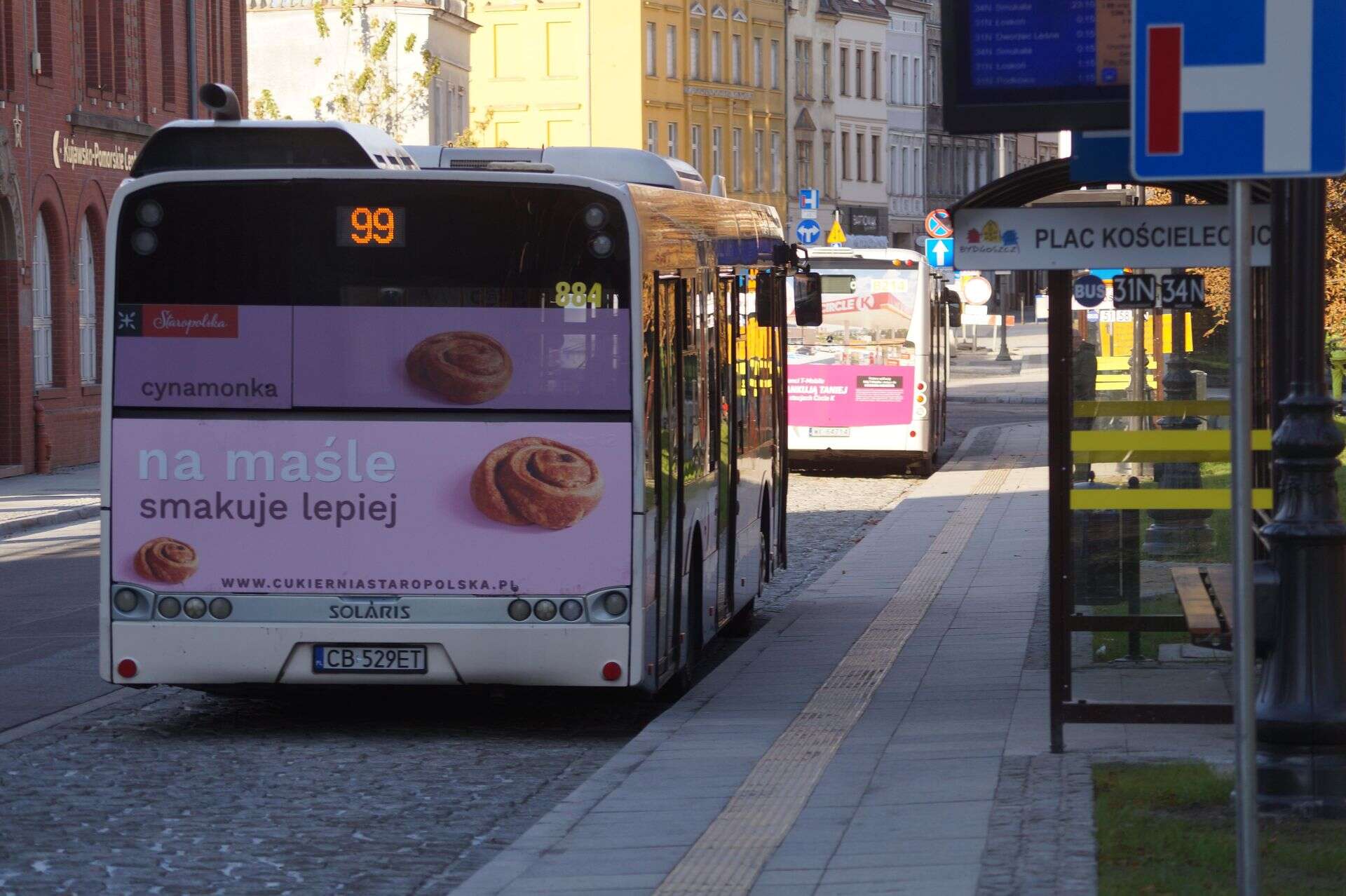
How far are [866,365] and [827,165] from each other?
2831 inches

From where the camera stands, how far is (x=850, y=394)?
31.3 metres

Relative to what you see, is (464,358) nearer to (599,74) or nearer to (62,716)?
(62,716)

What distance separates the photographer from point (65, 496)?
28.1m

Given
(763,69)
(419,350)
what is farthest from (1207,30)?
(763,69)

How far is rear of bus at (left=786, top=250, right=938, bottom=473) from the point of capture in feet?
102

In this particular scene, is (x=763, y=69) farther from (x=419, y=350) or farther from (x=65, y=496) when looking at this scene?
(x=419, y=350)

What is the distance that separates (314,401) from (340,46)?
186 feet

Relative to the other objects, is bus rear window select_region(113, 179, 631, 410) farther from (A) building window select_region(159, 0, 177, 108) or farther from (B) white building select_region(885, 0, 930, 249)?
(B) white building select_region(885, 0, 930, 249)

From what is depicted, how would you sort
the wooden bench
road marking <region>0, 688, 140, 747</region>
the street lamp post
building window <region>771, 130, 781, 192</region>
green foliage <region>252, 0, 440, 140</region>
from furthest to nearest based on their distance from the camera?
building window <region>771, 130, 781, 192</region>
green foliage <region>252, 0, 440, 140</region>
road marking <region>0, 688, 140, 747</region>
the wooden bench
the street lamp post

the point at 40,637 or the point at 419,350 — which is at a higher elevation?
the point at 419,350

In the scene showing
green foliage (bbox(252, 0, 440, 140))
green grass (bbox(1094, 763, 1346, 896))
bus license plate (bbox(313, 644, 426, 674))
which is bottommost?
green grass (bbox(1094, 763, 1346, 896))

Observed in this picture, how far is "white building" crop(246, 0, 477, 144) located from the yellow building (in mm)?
16777

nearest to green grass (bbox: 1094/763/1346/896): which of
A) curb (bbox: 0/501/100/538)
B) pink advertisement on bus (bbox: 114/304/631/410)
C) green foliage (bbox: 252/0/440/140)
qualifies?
pink advertisement on bus (bbox: 114/304/631/410)

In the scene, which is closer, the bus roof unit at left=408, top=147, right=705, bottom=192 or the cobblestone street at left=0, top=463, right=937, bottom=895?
the cobblestone street at left=0, top=463, right=937, bottom=895
